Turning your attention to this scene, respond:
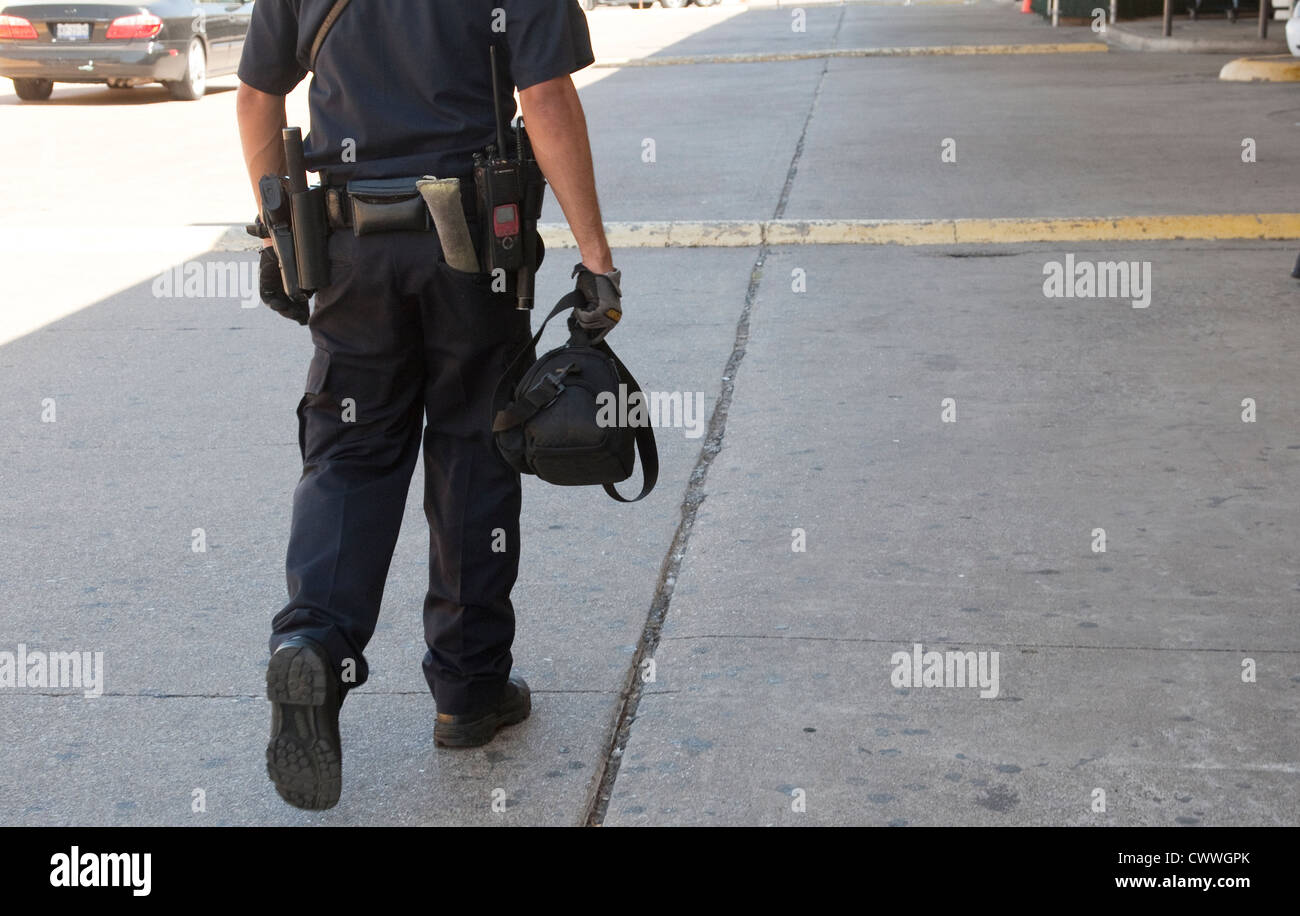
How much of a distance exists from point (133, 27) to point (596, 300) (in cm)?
1551

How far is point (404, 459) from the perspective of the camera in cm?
325

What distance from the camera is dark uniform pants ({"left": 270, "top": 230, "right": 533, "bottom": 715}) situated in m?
3.09

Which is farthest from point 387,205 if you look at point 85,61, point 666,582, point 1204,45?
point 1204,45

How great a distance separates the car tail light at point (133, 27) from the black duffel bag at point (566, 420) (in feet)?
50.6

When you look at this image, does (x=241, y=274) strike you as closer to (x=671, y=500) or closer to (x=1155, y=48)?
(x=671, y=500)

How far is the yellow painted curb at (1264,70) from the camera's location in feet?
50.4

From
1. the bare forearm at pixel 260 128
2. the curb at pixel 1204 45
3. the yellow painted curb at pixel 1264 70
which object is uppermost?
the bare forearm at pixel 260 128

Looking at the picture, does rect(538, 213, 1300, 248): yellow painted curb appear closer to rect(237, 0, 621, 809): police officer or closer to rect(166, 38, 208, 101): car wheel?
rect(237, 0, 621, 809): police officer

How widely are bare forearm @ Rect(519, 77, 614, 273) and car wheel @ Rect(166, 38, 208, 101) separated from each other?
15655 mm

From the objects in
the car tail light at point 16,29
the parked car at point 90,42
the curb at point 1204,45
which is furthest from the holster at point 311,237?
the curb at point 1204,45

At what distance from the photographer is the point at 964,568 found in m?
4.21

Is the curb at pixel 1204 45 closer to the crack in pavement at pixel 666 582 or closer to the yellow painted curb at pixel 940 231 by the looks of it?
the yellow painted curb at pixel 940 231

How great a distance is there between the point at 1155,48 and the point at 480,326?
62.5 feet

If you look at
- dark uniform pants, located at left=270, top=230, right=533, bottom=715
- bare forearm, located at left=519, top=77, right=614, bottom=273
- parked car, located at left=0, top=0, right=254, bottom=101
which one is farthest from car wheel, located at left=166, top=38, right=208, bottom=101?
bare forearm, located at left=519, top=77, right=614, bottom=273
